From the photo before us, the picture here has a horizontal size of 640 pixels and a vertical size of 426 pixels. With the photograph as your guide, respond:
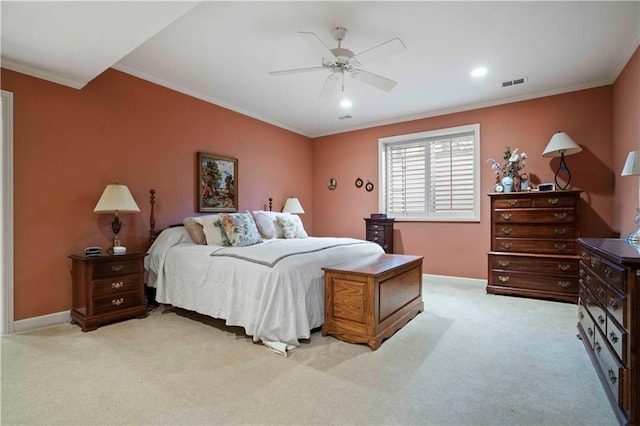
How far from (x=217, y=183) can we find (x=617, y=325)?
4.30 meters

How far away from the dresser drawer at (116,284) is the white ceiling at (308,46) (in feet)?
6.41

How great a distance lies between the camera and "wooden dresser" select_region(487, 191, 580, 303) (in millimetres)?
3812

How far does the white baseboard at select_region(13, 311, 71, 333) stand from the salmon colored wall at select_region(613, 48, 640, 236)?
5667 mm

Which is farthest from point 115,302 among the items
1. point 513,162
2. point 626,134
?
point 626,134

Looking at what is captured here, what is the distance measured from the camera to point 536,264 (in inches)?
155

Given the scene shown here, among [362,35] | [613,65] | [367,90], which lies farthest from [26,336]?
[613,65]

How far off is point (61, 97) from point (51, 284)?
1.81 meters

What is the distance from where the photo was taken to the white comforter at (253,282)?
2541 mm

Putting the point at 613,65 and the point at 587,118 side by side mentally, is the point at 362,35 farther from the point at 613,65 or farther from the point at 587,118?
the point at 587,118

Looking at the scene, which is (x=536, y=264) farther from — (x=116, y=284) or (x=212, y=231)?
(x=116, y=284)

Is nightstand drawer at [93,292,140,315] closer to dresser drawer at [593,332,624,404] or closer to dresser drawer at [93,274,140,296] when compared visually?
dresser drawer at [93,274,140,296]

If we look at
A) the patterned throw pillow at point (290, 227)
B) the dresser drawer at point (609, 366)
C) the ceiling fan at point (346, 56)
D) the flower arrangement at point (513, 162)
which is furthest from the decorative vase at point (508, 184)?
the patterned throw pillow at point (290, 227)

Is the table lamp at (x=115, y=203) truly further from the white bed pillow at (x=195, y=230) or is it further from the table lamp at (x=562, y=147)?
the table lamp at (x=562, y=147)

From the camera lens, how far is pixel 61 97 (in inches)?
123
